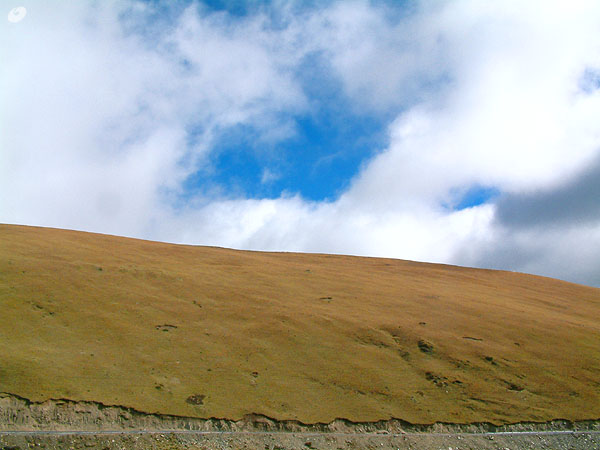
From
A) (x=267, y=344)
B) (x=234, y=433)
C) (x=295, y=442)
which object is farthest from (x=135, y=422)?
(x=267, y=344)

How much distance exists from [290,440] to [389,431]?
2580 millimetres

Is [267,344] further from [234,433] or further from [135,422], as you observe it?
[135,422]

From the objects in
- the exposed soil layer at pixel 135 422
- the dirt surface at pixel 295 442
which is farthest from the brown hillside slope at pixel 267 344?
the dirt surface at pixel 295 442

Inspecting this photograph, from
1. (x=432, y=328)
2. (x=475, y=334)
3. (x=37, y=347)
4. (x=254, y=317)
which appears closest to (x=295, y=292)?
(x=254, y=317)

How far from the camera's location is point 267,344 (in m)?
14.3

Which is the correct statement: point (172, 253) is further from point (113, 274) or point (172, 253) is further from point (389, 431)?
point (389, 431)

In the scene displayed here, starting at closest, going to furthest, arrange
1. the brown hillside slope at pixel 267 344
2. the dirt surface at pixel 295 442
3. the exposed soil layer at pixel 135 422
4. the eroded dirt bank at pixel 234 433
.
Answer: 1. the dirt surface at pixel 295 442
2. the eroded dirt bank at pixel 234 433
3. the exposed soil layer at pixel 135 422
4. the brown hillside slope at pixel 267 344

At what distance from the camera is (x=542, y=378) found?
14711 mm

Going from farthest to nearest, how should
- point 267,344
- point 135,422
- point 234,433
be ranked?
point 267,344
point 234,433
point 135,422

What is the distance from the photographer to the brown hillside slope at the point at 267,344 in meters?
11.4

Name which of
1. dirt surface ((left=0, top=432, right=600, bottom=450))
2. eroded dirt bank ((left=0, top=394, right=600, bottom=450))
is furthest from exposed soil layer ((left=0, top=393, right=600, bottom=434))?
dirt surface ((left=0, top=432, right=600, bottom=450))

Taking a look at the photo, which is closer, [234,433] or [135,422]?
[135,422]

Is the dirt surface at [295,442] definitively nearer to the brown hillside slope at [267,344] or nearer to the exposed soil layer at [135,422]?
the exposed soil layer at [135,422]

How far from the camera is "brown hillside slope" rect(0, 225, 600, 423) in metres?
11.4
